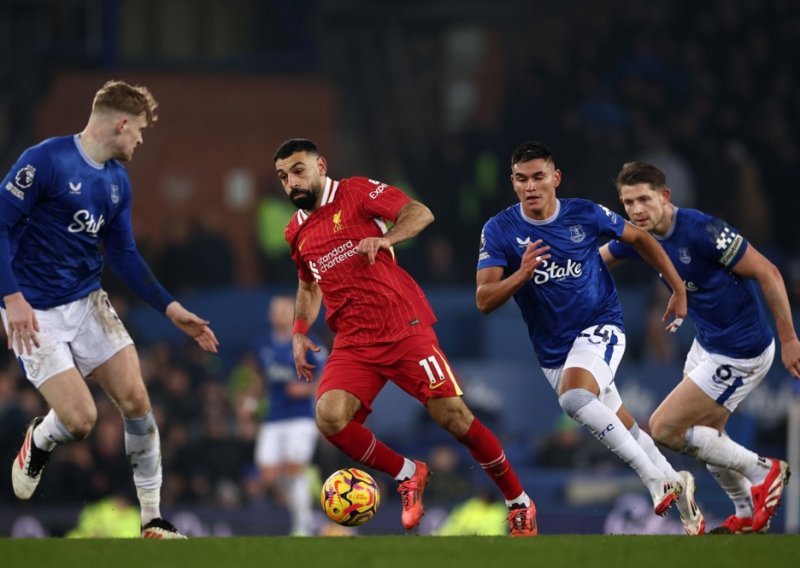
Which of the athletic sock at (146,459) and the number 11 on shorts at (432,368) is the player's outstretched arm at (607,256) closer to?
the number 11 on shorts at (432,368)

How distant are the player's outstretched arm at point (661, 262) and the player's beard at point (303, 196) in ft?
5.58

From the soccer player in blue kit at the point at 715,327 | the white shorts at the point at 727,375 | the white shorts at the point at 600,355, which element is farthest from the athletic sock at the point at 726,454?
the white shorts at the point at 600,355

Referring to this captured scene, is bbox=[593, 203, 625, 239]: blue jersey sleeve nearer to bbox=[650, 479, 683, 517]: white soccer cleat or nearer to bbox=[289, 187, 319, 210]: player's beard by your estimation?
bbox=[650, 479, 683, 517]: white soccer cleat

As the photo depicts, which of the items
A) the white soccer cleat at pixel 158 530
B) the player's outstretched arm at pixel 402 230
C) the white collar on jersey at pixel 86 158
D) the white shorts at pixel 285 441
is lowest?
the white shorts at pixel 285 441

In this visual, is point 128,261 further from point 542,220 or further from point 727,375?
point 727,375

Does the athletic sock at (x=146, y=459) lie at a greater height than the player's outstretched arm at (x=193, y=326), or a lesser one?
lesser

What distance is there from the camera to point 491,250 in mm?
8172

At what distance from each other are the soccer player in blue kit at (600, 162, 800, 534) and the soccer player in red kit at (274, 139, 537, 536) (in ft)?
3.81

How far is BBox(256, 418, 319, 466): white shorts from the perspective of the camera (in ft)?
48.3

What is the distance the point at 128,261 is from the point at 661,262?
288 centimetres

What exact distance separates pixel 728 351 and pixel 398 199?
7.03ft

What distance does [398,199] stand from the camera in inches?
322

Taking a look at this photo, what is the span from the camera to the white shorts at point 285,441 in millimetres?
14719

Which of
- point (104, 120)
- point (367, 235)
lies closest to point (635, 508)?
point (367, 235)
